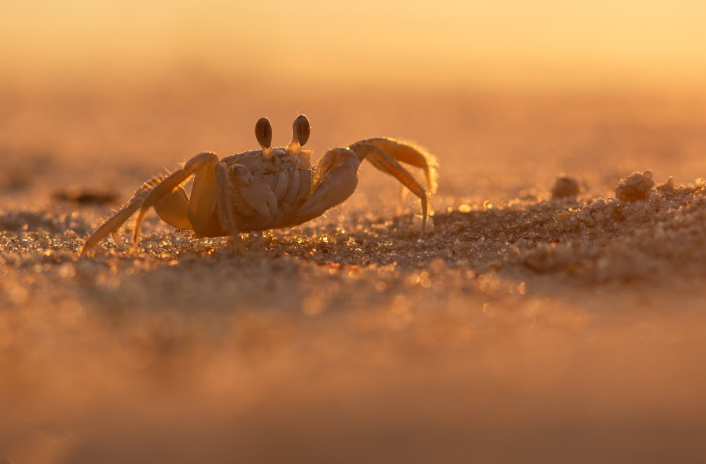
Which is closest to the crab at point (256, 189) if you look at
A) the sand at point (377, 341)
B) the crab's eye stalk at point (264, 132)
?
the crab's eye stalk at point (264, 132)

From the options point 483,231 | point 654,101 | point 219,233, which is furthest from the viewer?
point 654,101

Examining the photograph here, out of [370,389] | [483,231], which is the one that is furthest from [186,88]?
[370,389]

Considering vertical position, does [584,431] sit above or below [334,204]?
below

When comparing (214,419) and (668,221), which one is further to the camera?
(668,221)

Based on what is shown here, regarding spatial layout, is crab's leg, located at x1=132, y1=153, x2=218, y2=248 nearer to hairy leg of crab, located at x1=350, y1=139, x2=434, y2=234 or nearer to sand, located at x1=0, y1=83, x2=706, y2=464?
sand, located at x1=0, y1=83, x2=706, y2=464

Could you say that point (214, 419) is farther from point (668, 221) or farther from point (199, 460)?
point (668, 221)

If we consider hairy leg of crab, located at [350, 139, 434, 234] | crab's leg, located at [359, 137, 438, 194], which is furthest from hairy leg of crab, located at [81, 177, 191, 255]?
crab's leg, located at [359, 137, 438, 194]

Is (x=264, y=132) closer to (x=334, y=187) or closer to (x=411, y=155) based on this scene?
(x=334, y=187)

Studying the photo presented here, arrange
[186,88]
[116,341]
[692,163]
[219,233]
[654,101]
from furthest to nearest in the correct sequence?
[186,88] < [654,101] < [692,163] < [219,233] < [116,341]
